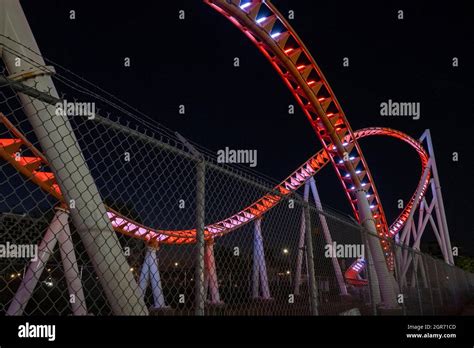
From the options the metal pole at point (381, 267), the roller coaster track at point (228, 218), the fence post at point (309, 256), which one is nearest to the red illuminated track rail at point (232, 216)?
the roller coaster track at point (228, 218)

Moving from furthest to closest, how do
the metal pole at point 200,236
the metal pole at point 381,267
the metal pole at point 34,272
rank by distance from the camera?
the metal pole at point 381,267, the metal pole at point 34,272, the metal pole at point 200,236

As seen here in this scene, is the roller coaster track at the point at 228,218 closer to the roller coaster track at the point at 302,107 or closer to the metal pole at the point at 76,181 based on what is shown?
the roller coaster track at the point at 302,107

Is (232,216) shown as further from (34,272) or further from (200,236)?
(200,236)

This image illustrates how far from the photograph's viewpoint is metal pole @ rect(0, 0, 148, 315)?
2.72m

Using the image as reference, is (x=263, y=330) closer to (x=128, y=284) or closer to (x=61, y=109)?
(x=128, y=284)

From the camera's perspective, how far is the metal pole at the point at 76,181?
107 inches

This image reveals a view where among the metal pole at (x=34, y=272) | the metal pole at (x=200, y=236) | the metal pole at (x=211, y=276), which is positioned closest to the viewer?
the metal pole at (x=200, y=236)

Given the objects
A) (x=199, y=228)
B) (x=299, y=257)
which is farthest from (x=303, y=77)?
(x=199, y=228)

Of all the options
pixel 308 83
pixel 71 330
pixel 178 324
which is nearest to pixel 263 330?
pixel 178 324

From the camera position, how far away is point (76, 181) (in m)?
2.73

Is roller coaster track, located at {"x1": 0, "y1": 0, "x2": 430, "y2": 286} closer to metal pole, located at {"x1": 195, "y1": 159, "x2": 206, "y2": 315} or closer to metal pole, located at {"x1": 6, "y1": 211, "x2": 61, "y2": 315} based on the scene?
metal pole, located at {"x1": 6, "y1": 211, "x2": 61, "y2": 315}

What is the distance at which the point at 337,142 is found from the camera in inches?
561

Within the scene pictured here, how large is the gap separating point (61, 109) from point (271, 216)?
3418 mm

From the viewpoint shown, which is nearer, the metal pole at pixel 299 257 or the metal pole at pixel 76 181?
the metal pole at pixel 76 181
